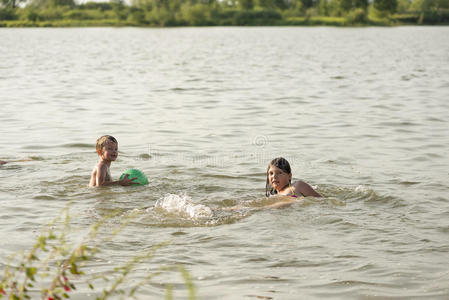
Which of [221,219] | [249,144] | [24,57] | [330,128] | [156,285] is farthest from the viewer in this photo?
[24,57]

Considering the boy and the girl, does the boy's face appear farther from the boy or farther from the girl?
the girl

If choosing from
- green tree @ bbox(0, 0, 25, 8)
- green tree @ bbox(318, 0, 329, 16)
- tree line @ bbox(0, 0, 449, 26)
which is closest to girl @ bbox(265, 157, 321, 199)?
tree line @ bbox(0, 0, 449, 26)

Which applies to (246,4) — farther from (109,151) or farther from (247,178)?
(109,151)

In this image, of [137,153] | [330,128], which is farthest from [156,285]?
[330,128]

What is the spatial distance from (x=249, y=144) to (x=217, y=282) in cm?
741

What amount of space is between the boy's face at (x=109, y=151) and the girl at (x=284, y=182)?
2462mm

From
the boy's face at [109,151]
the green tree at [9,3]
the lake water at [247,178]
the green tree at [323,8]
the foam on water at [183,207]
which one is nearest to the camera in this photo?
the lake water at [247,178]

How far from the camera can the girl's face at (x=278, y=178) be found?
828cm

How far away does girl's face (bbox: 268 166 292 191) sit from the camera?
828 centimetres

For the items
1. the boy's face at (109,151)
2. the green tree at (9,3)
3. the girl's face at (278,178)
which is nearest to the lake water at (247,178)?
the girl's face at (278,178)

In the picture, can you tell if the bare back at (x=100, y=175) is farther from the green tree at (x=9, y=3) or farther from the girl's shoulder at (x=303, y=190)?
the green tree at (x=9, y=3)

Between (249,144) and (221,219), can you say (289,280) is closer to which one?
(221,219)

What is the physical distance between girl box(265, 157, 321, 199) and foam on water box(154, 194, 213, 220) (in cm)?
107

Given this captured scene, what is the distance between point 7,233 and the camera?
7.04 metres
